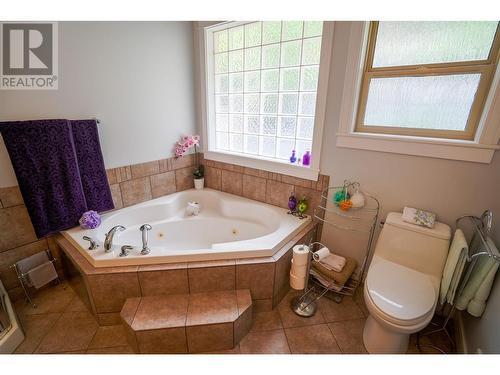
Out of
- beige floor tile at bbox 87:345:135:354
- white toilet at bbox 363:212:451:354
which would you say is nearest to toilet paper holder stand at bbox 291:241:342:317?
white toilet at bbox 363:212:451:354

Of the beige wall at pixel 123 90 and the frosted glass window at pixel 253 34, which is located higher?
the frosted glass window at pixel 253 34

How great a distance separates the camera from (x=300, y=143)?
2268 mm

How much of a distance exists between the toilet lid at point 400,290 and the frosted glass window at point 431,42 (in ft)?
4.57

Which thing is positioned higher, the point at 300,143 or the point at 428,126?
the point at 428,126

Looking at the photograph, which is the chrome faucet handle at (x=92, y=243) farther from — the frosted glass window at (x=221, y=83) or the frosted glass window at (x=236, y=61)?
the frosted glass window at (x=236, y=61)

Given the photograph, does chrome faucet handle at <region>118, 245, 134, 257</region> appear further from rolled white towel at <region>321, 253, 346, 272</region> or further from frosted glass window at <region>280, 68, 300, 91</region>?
frosted glass window at <region>280, 68, 300, 91</region>

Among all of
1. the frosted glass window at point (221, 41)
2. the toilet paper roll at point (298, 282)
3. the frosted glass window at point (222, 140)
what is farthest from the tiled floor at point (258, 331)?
the frosted glass window at point (221, 41)

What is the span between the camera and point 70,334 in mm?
1643

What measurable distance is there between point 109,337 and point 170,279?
A: 0.58 meters

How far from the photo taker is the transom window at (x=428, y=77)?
142 centimetres

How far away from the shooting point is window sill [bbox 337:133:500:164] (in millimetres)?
1411
